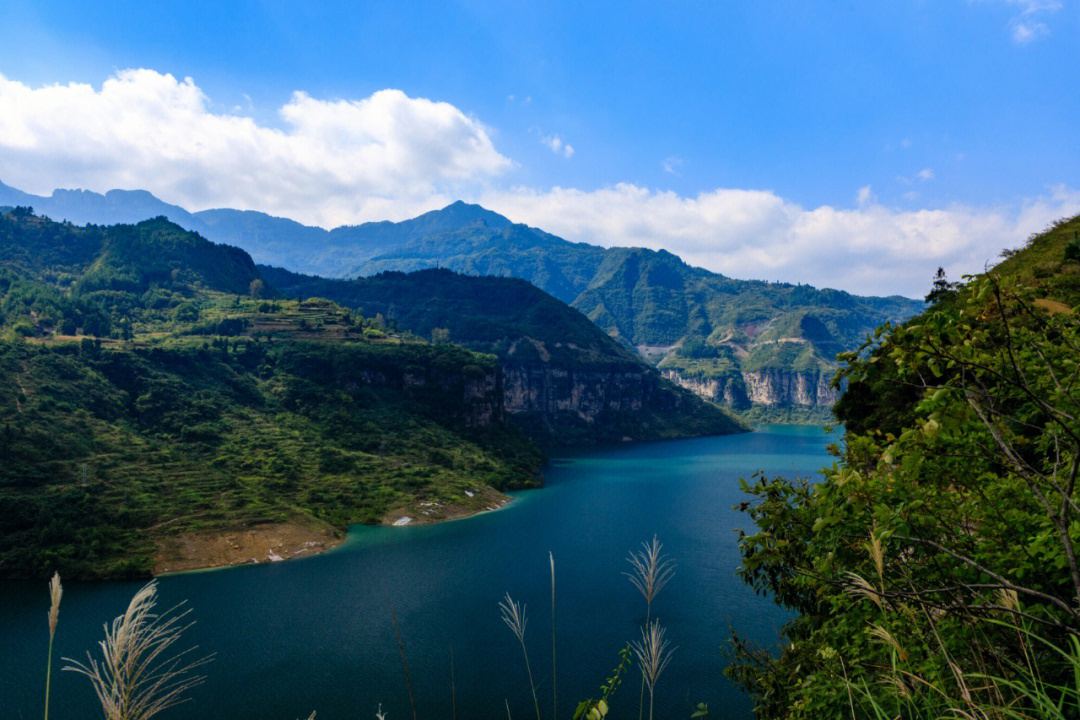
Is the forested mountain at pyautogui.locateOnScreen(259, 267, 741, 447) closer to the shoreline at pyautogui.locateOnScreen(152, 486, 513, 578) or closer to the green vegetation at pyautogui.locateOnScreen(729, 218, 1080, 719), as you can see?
the shoreline at pyautogui.locateOnScreen(152, 486, 513, 578)

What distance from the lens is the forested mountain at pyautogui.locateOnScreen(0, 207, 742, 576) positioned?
52719mm

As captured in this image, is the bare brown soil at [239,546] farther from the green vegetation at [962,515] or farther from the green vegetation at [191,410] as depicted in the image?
the green vegetation at [962,515]

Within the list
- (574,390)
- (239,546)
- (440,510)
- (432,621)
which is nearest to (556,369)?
(574,390)

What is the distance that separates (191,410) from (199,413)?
3.12 feet

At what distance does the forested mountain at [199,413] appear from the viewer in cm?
5272

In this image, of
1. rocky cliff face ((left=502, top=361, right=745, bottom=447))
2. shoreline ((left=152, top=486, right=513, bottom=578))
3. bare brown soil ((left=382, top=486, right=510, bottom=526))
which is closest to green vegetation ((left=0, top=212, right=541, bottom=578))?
bare brown soil ((left=382, top=486, right=510, bottom=526))

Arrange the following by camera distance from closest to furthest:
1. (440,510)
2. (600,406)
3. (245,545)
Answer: (245,545)
(440,510)
(600,406)

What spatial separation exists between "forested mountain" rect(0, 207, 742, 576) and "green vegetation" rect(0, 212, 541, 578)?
0.22 metres

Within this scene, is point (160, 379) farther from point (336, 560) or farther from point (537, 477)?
point (537, 477)

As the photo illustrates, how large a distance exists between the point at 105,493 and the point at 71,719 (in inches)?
1391

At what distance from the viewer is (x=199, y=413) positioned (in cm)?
7531

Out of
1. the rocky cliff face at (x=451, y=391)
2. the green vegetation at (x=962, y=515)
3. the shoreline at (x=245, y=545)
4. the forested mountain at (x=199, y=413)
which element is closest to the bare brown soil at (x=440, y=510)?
the forested mountain at (x=199, y=413)

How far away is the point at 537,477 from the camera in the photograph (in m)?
95.9

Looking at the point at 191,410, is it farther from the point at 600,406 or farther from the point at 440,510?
the point at 600,406
